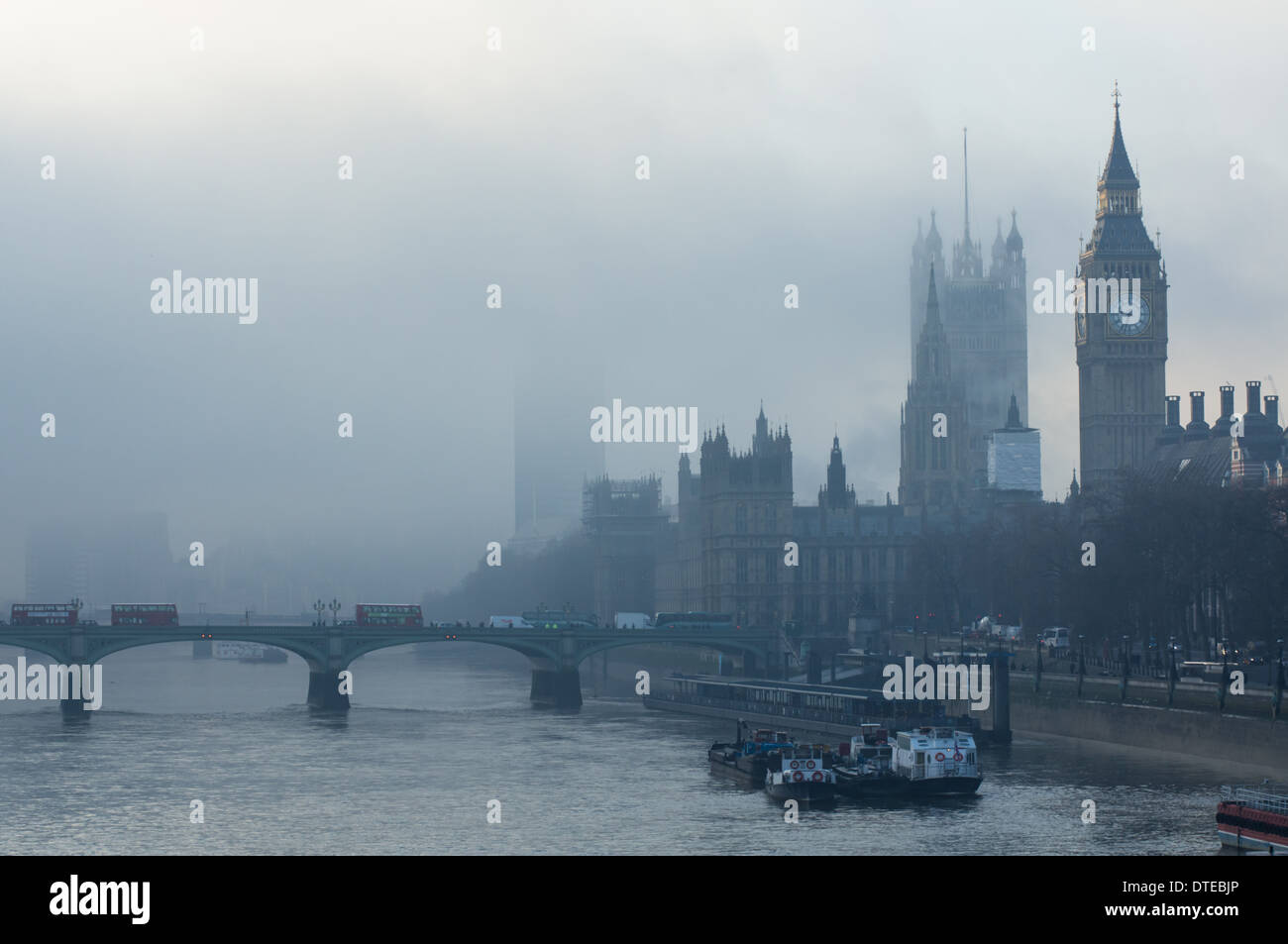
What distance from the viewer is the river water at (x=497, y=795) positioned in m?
52.9

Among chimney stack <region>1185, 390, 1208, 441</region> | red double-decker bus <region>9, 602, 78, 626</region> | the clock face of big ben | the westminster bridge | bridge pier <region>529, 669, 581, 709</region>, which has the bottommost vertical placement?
bridge pier <region>529, 669, 581, 709</region>

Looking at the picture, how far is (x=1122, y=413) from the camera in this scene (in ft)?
573

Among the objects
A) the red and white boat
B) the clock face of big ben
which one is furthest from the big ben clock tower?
the red and white boat

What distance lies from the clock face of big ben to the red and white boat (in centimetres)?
12584

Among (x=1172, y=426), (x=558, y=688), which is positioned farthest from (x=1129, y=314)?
(x=558, y=688)

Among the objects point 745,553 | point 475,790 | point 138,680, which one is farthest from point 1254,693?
point 138,680

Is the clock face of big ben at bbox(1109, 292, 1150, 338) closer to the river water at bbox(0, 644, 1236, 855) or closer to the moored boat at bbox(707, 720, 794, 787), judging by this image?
the river water at bbox(0, 644, 1236, 855)

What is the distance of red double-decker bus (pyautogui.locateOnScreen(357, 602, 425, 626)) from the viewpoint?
122 metres

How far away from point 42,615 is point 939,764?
7273cm

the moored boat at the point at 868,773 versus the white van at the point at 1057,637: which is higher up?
the white van at the point at 1057,637

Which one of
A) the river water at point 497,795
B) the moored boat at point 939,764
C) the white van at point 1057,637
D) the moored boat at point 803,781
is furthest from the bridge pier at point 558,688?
the moored boat at point 939,764

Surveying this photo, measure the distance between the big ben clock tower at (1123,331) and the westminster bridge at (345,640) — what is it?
62.1 m

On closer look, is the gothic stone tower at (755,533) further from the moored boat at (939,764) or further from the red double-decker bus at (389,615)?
the moored boat at (939,764)
